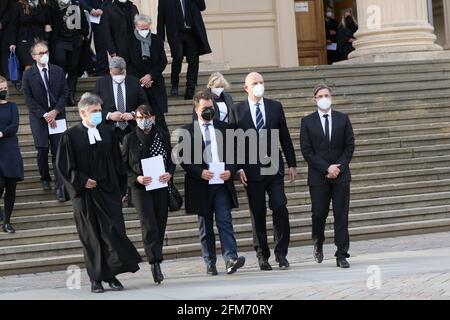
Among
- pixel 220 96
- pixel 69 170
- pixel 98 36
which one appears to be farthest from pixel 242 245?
pixel 98 36

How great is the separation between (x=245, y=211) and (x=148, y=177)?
3.37 m

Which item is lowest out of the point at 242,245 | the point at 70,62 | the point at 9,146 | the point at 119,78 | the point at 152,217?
the point at 242,245

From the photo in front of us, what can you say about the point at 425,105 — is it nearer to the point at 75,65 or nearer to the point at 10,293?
the point at 75,65

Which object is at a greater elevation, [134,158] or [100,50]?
[100,50]

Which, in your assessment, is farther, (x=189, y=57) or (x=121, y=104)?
(x=189, y=57)

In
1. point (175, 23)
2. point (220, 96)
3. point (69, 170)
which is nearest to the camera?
point (69, 170)

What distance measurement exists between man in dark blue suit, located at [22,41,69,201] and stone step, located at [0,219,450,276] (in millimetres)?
1269

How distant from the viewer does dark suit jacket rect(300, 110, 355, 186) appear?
11.9 metres

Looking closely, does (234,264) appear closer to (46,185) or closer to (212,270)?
(212,270)

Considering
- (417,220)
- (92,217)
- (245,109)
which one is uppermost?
(245,109)

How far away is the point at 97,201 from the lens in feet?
36.0
